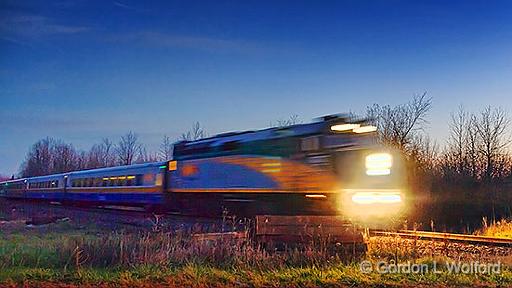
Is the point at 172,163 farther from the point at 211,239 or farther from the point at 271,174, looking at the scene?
the point at 211,239

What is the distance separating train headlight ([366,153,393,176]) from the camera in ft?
54.3

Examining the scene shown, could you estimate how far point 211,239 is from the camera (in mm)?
11656

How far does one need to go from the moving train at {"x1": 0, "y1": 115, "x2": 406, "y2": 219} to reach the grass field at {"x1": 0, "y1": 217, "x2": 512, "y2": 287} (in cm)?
476

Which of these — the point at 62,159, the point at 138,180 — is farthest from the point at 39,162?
the point at 138,180

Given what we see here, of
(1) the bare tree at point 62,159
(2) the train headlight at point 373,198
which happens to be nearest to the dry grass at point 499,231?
(2) the train headlight at point 373,198

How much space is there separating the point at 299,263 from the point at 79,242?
14.5 ft

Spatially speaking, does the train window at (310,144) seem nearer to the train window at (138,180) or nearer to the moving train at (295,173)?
the moving train at (295,173)

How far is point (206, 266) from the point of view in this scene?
30.3 ft

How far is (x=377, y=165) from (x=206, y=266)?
9004 mm

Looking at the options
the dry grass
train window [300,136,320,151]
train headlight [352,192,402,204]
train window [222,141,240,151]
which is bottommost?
the dry grass

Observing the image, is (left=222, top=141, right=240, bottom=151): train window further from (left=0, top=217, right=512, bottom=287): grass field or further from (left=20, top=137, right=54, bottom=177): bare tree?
(left=20, top=137, right=54, bottom=177): bare tree

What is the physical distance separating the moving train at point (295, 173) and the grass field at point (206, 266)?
476cm

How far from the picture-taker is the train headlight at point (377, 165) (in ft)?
54.3

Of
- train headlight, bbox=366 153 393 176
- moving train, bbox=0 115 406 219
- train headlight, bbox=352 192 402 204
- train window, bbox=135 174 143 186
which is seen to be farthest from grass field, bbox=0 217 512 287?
train window, bbox=135 174 143 186
